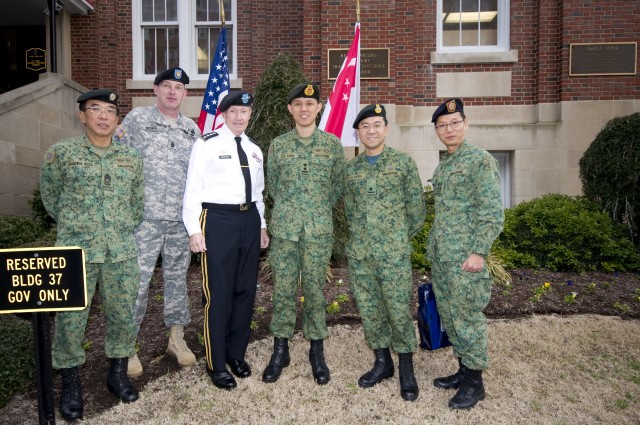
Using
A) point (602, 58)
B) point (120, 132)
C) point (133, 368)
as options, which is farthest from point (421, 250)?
point (602, 58)

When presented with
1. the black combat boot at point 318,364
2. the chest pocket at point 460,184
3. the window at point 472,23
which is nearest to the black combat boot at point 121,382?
the black combat boot at point 318,364

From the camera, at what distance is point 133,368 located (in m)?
4.22

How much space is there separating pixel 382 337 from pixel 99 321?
311 cm

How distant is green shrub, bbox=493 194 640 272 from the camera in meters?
7.02

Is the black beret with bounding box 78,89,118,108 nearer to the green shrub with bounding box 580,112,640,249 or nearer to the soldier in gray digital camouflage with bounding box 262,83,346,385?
the soldier in gray digital camouflage with bounding box 262,83,346,385

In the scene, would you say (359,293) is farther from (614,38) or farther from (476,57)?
(614,38)

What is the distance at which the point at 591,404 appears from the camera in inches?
154

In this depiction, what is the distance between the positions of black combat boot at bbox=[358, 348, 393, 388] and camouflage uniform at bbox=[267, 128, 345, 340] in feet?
1.46

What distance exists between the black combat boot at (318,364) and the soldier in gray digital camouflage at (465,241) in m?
0.96

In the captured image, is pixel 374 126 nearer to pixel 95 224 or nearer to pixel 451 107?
pixel 451 107

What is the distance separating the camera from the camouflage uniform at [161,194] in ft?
13.6

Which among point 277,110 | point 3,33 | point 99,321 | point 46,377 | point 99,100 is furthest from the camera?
point 3,33

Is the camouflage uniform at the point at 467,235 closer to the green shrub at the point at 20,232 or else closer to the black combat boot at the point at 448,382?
the black combat boot at the point at 448,382

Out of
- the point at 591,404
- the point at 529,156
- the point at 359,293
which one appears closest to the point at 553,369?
the point at 591,404
